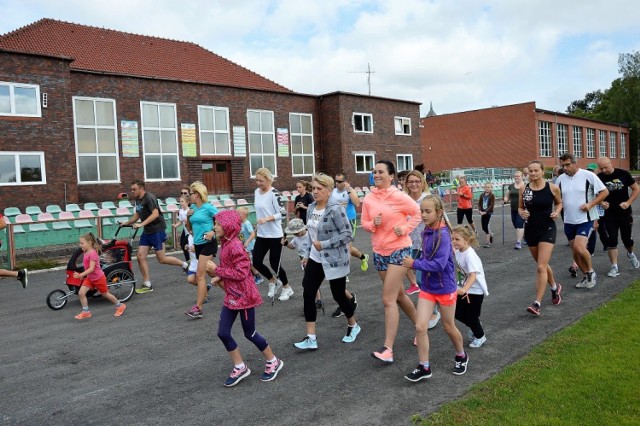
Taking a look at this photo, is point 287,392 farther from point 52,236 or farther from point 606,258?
point 52,236

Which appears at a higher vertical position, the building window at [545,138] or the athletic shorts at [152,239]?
the building window at [545,138]

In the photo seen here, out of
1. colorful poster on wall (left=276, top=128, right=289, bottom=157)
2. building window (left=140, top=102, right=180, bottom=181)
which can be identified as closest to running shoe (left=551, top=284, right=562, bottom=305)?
building window (left=140, top=102, right=180, bottom=181)

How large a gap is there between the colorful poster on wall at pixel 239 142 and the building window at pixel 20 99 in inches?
412

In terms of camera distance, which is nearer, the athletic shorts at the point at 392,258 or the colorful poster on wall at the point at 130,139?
the athletic shorts at the point at 392,258

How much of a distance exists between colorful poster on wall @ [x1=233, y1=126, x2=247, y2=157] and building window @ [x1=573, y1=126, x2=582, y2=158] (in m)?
47.0

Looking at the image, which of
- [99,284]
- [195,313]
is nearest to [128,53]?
[99,284]

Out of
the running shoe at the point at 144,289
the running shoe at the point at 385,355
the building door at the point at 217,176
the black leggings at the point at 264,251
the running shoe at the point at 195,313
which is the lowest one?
the running shoe at the point at 385,355

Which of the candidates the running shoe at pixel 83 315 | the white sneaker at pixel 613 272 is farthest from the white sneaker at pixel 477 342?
the running shoe at pixel 83 315

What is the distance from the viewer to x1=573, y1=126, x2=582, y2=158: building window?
61812 millimetres

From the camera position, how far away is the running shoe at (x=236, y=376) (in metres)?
4.82

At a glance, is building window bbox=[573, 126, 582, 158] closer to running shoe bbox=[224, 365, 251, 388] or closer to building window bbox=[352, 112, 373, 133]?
building window bbox=[352, 112, 373, 133]

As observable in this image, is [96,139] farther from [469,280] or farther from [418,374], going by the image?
[418,374]

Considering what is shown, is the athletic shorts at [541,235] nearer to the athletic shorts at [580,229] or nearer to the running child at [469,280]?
the athletic shorts at [580,229]

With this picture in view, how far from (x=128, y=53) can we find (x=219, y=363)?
92.0 ft
